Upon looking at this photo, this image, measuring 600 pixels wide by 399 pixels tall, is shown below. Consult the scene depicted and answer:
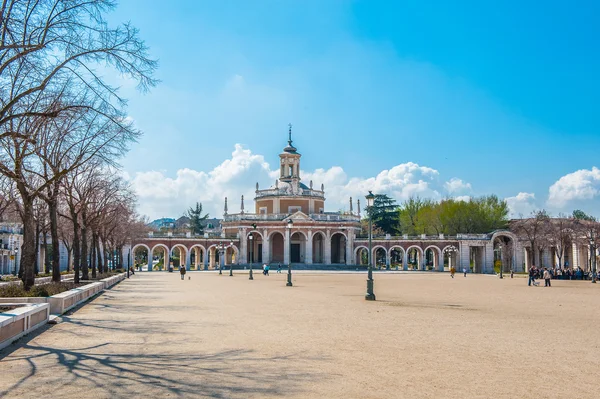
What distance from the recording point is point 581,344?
12.1 metres

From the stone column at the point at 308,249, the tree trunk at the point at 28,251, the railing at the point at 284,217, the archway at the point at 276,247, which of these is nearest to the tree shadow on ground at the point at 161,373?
the tree trunk at the point at 28,251

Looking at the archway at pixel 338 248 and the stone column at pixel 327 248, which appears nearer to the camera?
the stone column at pixel 327 248

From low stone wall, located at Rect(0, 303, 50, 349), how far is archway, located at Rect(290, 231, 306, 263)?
7493cm

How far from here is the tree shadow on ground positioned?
25.0 feet

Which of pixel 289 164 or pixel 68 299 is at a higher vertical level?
pixel 289 164

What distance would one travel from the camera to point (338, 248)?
94.2 m

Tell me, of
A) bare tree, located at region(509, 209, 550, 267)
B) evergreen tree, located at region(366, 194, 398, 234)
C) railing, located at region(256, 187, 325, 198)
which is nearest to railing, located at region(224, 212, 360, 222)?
railing, located at region(256, 187, 325, 198)

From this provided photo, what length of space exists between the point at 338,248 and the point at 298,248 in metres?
7.06

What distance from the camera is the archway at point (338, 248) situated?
92250 mm

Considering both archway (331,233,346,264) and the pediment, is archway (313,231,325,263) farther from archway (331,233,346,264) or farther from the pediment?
the pediment

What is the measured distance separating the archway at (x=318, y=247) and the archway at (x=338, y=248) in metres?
2.10

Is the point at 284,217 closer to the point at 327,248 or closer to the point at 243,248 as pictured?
the point at 243,248

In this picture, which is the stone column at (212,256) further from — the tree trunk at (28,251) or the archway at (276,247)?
the tree trunk at (28,251)

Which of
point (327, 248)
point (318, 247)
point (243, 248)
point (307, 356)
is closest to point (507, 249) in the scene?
point (327, 248)
